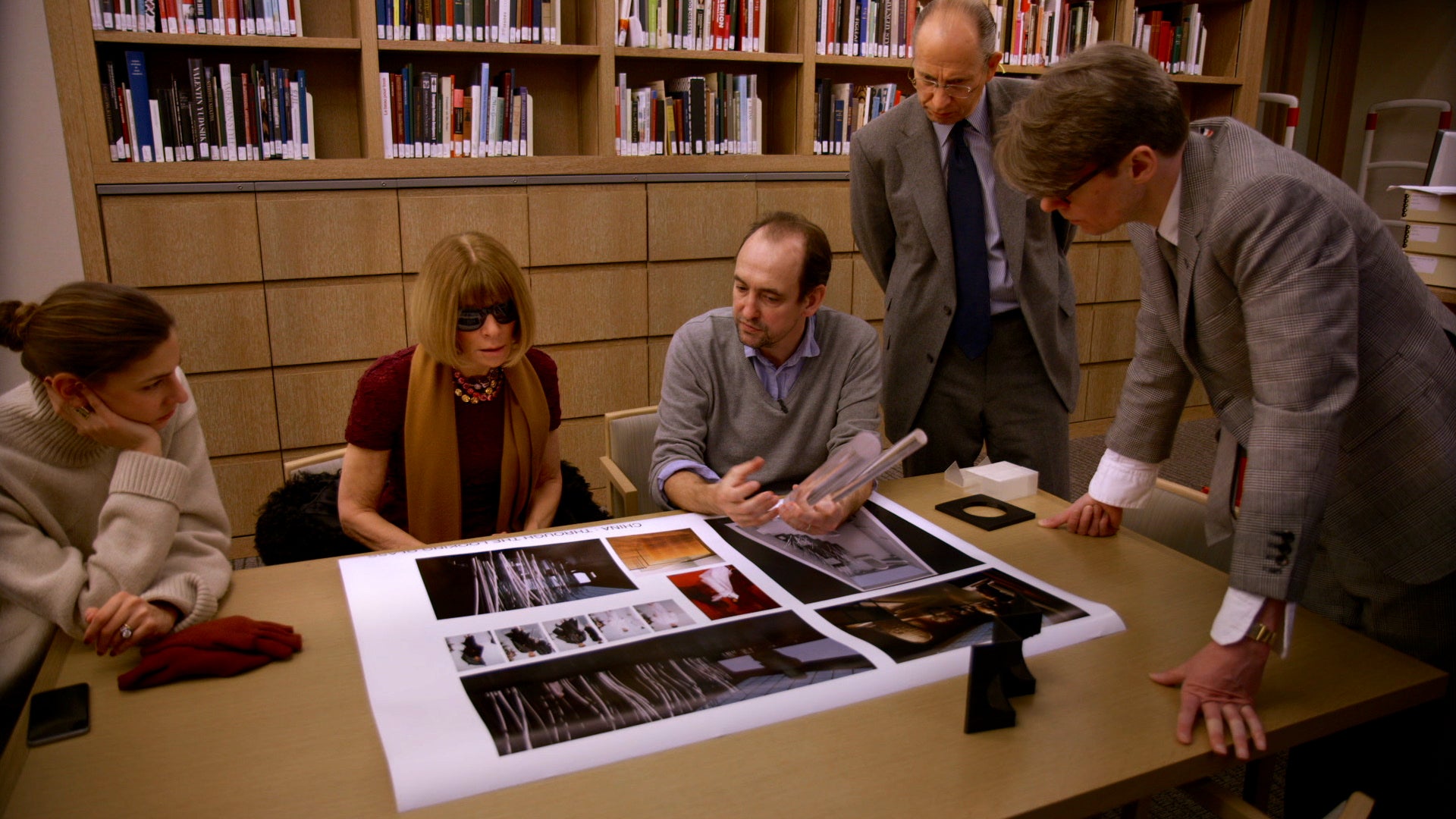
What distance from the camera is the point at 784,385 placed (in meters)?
2.08

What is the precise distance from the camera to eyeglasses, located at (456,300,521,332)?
6.20 feet

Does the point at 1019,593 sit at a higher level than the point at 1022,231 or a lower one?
lower

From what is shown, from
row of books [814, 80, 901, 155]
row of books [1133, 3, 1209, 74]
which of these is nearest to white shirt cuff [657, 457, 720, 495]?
row of books [814, 80, 901, 155]

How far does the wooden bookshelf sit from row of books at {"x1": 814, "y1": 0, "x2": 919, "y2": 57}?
71 mm

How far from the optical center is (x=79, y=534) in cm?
143

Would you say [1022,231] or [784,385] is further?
[1022,231]

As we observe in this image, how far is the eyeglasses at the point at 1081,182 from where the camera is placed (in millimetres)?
1235

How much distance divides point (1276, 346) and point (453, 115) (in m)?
3.17

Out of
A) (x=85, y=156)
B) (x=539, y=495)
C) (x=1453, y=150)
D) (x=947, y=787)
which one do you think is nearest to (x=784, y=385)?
(x=539, y=495)

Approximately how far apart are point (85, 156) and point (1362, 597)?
12.0ft

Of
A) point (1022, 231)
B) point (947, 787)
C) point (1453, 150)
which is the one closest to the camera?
point (947, 787)

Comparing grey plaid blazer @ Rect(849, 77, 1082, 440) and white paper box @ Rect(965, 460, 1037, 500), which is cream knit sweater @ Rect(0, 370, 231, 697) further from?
grey plaid blazer @ Rect(849, 77, 1082, 440)

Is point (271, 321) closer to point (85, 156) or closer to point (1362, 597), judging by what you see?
point (85, 156)

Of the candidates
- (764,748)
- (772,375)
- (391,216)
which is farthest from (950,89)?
(391,216)
